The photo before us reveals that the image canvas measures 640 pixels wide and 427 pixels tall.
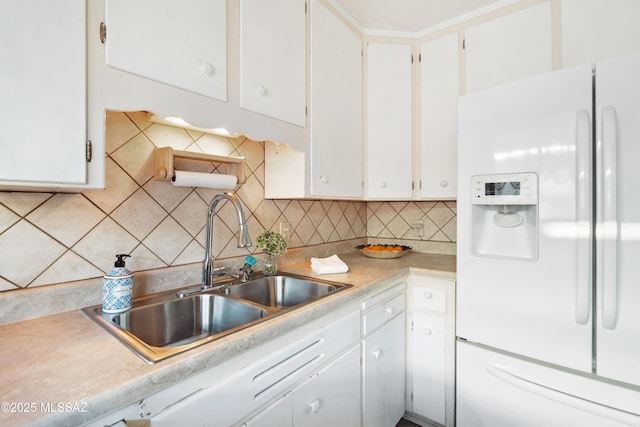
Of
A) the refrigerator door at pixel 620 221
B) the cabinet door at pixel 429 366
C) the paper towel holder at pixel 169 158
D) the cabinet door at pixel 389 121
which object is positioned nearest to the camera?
the refrigerator door at pixel 620 221

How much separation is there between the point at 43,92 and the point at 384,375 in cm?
165

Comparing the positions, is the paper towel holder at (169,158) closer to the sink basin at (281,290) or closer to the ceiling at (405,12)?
the sink basin at (281,290)

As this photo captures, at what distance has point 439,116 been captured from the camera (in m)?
1.83

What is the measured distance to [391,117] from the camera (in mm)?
1915

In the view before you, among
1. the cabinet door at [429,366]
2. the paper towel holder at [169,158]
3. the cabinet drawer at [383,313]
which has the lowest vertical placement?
the cabinet door at [429,366]

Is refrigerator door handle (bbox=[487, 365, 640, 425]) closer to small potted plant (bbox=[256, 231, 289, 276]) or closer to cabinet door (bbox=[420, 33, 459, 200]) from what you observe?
cabinet door (bbox=[420, 33, 459, 200])

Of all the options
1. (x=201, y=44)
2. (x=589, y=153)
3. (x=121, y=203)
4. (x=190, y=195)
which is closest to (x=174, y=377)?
A: (x=121, y=203)

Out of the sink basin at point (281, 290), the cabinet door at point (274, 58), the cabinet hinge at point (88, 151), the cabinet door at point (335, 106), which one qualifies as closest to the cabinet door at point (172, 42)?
the cabinet door at point (274, 58)

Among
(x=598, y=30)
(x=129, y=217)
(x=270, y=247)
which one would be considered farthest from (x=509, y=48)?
(x=129, y=217)

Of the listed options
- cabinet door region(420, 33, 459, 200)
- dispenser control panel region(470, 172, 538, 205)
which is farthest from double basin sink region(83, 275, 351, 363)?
cabinet door region(420, 33, 459, 200)

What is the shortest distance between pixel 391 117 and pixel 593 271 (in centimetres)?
130

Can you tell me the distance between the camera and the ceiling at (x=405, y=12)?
1.67 meters

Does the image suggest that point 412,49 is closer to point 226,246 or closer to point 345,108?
point 345,108

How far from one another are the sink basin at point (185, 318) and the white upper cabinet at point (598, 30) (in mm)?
1881
